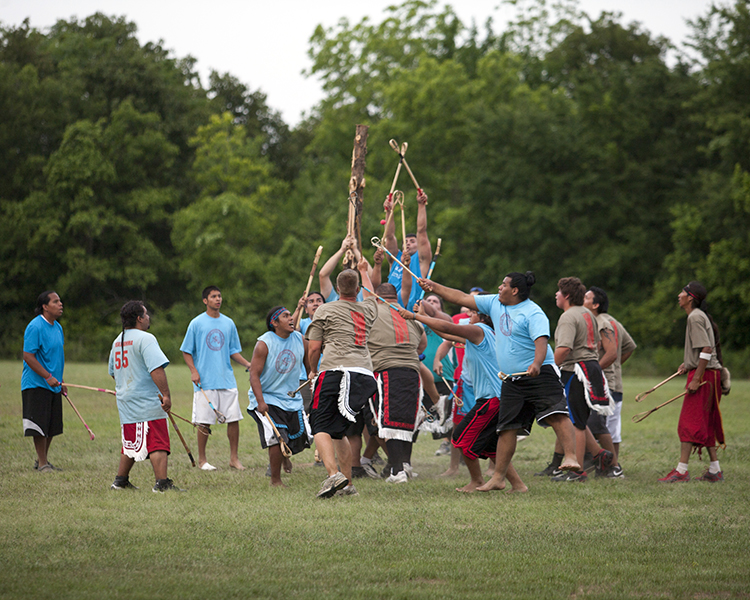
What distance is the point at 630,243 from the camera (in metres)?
36.6

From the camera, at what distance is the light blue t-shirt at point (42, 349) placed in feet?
30.5

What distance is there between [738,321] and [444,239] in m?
13.2

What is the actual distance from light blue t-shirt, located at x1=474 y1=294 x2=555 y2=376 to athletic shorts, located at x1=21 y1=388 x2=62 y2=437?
4.77m

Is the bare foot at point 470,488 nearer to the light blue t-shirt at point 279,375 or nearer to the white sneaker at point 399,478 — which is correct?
the white sneaker at point 399,478

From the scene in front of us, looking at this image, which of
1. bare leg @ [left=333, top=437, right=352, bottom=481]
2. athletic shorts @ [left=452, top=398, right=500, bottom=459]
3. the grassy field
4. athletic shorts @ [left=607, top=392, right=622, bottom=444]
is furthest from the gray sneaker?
athletic shorts @ [left=607, top=392, right=622, bottom=444]

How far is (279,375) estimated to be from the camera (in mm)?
8508

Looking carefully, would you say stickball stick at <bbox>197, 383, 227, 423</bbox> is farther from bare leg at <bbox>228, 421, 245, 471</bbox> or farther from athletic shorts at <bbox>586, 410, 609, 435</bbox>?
athletic shorts at <bbox>586, 410, 609, 435</bbox>

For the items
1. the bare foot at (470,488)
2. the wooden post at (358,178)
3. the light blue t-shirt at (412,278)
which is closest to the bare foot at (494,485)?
the bare foot at (470,488)

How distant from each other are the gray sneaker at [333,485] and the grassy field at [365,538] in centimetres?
12

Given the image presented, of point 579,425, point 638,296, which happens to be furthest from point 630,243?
point 579,425

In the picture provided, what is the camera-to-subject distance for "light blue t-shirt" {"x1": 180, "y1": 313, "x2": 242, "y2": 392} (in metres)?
9.80

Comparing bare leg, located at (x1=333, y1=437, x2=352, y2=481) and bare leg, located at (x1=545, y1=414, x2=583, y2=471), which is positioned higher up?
bare leg, located at (x1=545, y1=414, x2=583, y2=471)

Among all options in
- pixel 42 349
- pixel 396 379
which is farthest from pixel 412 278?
pixel 42 349

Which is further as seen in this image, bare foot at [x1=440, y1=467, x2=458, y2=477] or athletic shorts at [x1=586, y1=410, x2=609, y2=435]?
bare foot at [x1=440, y1=467, x2=458, y2=477]
